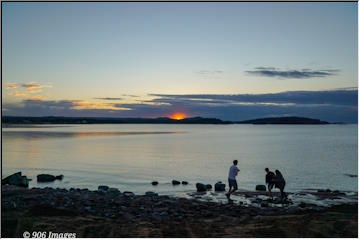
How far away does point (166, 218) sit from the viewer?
56.4 ft

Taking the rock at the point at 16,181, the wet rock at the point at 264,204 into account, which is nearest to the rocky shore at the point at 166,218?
the wet rock at the point at 264,204

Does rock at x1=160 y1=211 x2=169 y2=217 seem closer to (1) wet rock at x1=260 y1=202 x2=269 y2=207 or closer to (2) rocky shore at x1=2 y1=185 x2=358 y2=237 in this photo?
(2) rocky shore at x1=2 y1=185 x2=358 y2=237

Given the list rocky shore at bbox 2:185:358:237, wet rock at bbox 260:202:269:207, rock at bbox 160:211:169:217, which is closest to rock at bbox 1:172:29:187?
rocky shore at bbox 2:185:358:237

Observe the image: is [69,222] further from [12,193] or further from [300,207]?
[300,207]

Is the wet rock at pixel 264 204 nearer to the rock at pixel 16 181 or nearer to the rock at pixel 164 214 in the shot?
the rock at pixel 164 214

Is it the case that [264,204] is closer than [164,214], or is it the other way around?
[164,214]

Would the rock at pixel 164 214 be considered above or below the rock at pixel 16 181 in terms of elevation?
above

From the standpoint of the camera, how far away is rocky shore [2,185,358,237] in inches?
550

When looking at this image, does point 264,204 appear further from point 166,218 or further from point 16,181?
point 16,181

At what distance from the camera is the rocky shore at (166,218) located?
45.8 ft

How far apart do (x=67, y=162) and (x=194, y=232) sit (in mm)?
39086

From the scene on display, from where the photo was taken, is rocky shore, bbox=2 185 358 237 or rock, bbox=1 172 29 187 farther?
rock, bbox=1 172 29 187

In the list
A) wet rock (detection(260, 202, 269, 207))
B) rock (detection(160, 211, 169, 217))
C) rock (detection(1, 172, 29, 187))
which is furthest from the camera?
rock (detection(1, 172, 29, 187))

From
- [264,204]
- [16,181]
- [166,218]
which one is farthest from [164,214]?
[16,181]
